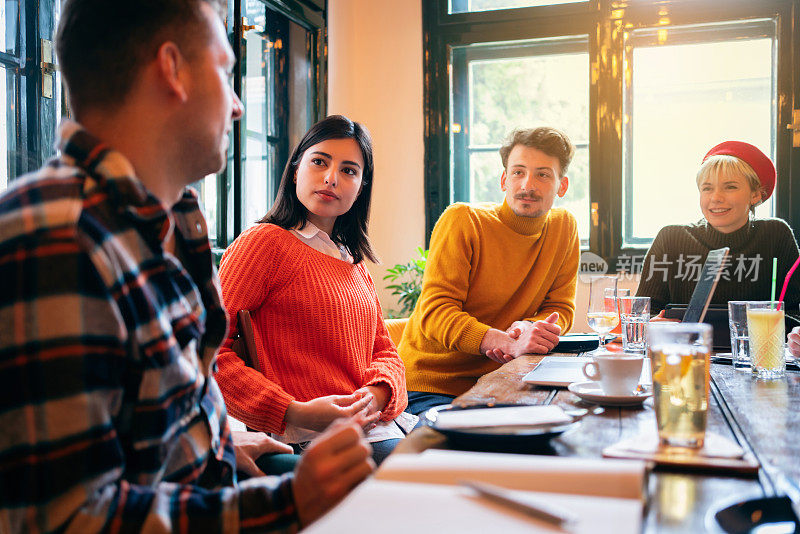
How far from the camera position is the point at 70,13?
0.82 metres

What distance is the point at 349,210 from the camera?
206cm

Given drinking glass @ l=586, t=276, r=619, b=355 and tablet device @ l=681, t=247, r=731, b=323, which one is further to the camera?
drinking glass @ l=586, t=276, r=619, b=355

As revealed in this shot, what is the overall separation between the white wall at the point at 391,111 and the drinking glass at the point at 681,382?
11.4ft

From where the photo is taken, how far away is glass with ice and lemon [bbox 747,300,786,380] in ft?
4.80

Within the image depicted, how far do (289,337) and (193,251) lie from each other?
730 mm

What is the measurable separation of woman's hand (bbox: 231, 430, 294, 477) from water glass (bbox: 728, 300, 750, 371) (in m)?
1.06

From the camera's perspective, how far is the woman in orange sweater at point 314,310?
5.19 ft

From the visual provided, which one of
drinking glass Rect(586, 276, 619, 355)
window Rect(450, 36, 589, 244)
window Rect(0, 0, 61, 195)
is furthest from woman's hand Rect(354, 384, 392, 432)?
window Rect(450, 36, 589, 244)

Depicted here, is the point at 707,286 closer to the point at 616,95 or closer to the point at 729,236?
the point at 729,236

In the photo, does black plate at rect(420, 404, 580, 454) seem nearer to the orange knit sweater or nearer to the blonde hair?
the orange knit sweater

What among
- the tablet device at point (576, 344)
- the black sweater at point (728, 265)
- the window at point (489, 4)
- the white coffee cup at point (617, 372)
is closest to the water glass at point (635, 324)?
the tablet device at point (576, 344)

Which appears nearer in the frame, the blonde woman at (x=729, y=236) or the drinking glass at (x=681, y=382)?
the drinking glass at (x=681, y=382)

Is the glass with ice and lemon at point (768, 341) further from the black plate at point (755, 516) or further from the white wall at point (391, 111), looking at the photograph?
the white wall at point (391, 111)

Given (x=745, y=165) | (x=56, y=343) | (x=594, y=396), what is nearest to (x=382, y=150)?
(x=745, y=165)
